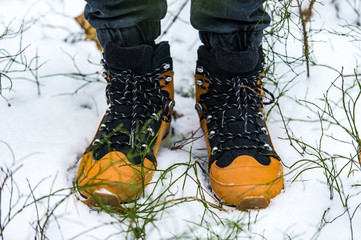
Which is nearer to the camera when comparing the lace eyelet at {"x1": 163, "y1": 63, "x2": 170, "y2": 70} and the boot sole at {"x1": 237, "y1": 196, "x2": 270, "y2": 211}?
the boot sole at {"x1": 237, "y1": 196, "x2": 270, "y2": 211}

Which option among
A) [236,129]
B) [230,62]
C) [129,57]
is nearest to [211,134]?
[236,129]

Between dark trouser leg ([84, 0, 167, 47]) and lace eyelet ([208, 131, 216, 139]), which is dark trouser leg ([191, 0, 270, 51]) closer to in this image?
dark trouser leg ([84, 0, 167, 47])

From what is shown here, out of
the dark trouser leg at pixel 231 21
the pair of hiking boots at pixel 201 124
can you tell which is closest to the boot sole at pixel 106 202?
the pair of hiking boots at pixel 201 124

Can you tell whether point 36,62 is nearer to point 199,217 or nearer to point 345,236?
point 199,217

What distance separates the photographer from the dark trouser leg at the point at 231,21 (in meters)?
0.96

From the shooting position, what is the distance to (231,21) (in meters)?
1.00

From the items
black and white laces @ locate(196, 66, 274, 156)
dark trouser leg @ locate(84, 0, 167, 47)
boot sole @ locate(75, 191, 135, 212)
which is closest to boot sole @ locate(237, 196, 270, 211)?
black and white laces @ locate(196, 66, 274, 156)

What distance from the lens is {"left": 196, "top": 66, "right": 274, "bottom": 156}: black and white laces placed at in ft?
3.27

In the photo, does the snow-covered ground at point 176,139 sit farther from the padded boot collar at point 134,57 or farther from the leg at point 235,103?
the padded boot collar at point 134,57

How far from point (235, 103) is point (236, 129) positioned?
0.08 m

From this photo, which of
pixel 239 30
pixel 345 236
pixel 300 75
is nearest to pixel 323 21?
pixel 300 75

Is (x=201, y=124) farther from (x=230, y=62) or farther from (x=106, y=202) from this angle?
(x=106, y=202)

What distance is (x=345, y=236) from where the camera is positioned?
2.66ft

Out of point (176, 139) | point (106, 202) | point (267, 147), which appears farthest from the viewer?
point (176, 139)
